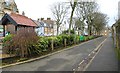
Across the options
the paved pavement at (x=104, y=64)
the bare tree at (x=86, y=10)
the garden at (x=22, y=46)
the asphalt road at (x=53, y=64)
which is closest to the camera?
the asphalt road at (x=53, y=64)

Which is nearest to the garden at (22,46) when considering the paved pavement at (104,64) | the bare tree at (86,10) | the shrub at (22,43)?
the shrub at (22,43)

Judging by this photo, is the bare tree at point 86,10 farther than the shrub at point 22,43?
Yes

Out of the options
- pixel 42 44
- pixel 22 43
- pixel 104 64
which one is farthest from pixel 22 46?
pixel 104 64

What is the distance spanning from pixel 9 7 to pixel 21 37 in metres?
44.2

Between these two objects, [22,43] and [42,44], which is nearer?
[22,43]

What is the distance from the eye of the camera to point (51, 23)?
110 metres

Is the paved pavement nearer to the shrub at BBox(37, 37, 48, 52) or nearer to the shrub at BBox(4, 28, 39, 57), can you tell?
the shrub at BBox(37, 37, 48, 52)

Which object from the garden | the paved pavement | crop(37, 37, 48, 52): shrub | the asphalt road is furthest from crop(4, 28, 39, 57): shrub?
the paved pavement

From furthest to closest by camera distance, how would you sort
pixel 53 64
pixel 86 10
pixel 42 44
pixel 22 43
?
1. pixel 86 10
2. pixel 42 44
3. pixel 22 43
4. pixel 53 64

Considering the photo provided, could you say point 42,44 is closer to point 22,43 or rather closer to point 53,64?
point 22,43

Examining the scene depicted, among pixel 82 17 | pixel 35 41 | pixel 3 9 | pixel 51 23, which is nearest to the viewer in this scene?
pixel 35 41

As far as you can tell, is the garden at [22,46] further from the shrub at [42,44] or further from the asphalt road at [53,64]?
the asphalt road at [53,64]

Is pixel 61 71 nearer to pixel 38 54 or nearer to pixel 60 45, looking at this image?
pixel 38 54

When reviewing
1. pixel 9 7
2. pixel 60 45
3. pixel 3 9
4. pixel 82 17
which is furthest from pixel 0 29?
pixel 82 17
